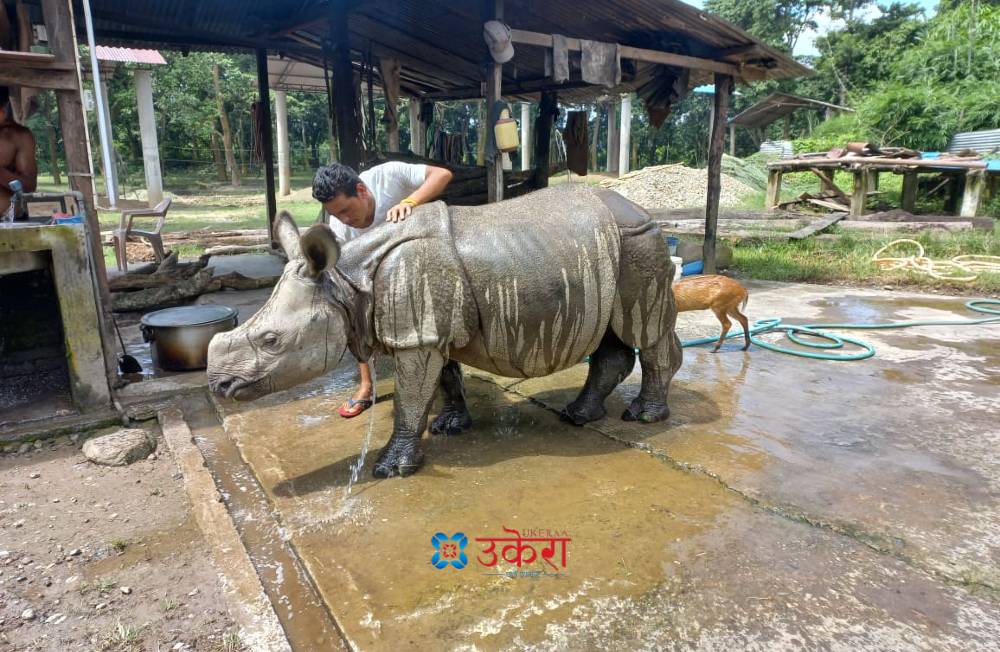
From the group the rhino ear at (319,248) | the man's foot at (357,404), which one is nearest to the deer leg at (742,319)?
the man's foot at (357,404)

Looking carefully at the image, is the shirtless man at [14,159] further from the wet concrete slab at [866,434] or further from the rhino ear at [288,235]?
the wet concrete slab at [866,434]

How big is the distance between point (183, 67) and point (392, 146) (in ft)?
78.9

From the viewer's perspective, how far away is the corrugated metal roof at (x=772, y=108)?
78.1 ft

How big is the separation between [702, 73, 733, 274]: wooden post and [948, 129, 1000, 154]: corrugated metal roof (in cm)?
1181

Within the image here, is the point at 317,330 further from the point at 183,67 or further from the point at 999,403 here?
the point at 183,67

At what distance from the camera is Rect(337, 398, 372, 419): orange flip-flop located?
4.46 metres

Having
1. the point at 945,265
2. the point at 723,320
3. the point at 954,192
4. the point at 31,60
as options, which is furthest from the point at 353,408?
the point at 954,192

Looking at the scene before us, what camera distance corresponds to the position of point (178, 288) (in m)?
7.79

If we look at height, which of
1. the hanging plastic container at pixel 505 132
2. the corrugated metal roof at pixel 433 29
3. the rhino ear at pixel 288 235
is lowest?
the rhino ear at pixel 288 235

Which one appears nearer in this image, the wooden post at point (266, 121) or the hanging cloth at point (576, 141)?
the wooden post at point (266, 121)

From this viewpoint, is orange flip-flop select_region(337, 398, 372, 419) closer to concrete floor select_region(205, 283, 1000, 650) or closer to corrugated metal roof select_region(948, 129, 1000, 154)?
concrete floor select_region(205, 283, 1000, 650)

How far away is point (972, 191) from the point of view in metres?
14.8

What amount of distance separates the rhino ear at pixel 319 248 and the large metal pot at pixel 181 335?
2.35 m

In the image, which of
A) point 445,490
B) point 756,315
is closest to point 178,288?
point 445,490
